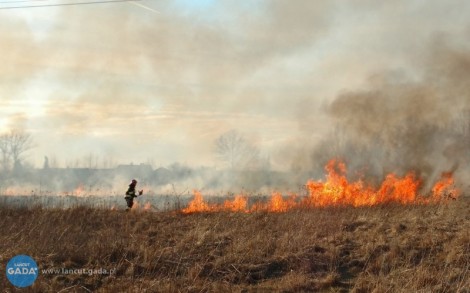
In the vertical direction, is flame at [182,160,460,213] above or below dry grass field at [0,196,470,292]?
above

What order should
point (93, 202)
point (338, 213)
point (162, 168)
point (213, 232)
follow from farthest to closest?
1. point (162, 168)
2. point (93, 202)
3. point (338, 213)
4. point (213, 232)

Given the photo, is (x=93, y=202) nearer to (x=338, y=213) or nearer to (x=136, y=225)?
(x=136, y=225)

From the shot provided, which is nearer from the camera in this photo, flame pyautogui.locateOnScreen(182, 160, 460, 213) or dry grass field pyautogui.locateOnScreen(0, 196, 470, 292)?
dry grass field pyautogui.locateOnScreen(0, 196, 470, 292)

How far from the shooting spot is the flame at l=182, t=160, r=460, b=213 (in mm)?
16484

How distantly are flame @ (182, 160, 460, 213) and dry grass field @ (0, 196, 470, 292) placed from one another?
Answer: 4.48 meters

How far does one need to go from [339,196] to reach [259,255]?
12300 mm

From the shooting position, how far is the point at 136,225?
12000 millimetres

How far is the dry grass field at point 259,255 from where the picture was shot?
6.79 m

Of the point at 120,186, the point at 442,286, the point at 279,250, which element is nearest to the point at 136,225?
the point at 279,250

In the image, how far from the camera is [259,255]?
8.32 m

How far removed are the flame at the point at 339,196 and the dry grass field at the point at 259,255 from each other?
4.48 meters

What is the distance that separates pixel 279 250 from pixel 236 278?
154cm

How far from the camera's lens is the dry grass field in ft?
22.3

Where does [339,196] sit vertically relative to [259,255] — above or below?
above
